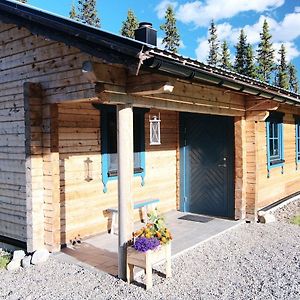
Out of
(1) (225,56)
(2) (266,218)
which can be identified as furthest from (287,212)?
(1) (225,56)

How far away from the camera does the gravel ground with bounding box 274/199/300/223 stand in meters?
7.69

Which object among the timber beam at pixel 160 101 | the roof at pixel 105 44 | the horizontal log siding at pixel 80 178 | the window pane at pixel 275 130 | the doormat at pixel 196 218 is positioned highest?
the roof at pixel 105 44

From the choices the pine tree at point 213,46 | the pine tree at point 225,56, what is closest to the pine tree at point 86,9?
the pine tree at point 213,46

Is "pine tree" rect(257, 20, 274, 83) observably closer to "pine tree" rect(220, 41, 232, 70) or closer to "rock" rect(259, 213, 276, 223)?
"pine tree" rect(220, 41, 232, 70)

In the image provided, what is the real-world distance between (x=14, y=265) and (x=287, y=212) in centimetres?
600

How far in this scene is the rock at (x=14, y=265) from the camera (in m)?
4.98

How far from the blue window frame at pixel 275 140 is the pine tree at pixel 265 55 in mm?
27103

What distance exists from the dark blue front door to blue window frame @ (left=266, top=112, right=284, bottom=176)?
1572mm

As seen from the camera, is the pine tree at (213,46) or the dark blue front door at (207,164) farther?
the pine tree at (213,46)

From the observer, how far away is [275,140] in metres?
9.13

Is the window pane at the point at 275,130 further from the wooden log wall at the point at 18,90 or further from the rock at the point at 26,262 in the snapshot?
the rock at the point at 26,262

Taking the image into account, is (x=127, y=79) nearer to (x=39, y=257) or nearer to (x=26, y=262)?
(x=39, y=257)

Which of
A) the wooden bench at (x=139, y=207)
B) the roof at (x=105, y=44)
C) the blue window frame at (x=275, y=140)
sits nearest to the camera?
the roof at (x=105, y=44)

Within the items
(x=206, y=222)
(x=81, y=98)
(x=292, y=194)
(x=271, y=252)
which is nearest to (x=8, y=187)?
(x=81, y=98)
